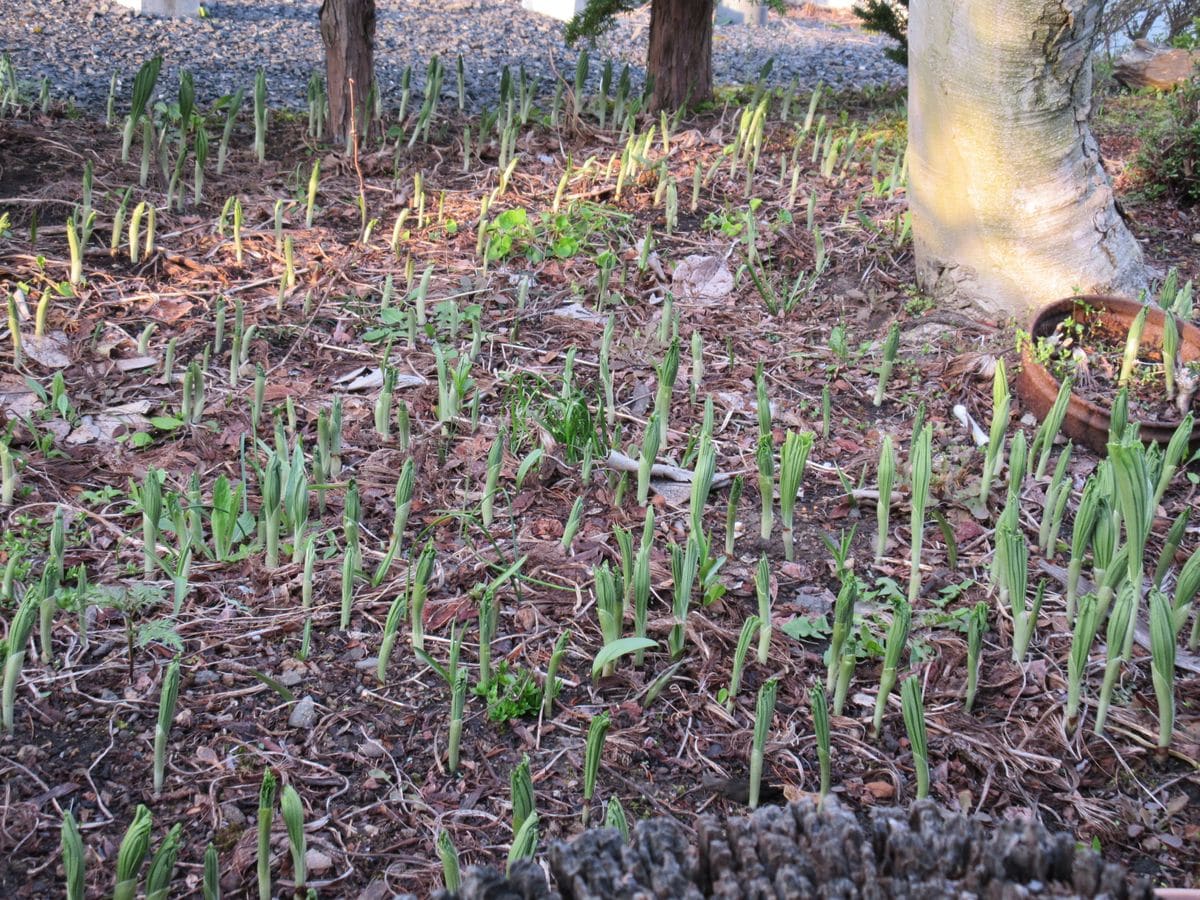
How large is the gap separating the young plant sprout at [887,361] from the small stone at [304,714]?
2.11m

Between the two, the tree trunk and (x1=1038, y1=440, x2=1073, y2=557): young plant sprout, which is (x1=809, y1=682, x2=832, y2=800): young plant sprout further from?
the tree trunk

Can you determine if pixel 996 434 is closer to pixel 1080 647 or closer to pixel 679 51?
pixel 1080 647

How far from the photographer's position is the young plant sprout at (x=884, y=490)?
2.77 metres

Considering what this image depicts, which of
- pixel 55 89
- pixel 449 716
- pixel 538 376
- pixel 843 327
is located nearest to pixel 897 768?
pixel 449 716

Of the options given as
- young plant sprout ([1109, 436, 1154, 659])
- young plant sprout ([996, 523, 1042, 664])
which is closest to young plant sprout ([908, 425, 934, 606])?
young plant sprout ([996, 523, 1042, 664])

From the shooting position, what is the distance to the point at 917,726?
210 cm

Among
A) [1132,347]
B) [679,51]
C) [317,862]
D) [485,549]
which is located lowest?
[317,862]

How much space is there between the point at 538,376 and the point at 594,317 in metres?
0.55

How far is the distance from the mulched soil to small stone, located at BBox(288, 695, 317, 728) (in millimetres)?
20

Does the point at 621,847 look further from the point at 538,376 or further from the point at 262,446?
the point at 538,376

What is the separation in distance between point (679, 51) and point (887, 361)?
3320 mm

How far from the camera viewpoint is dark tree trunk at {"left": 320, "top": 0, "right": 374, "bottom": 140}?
5309 mm

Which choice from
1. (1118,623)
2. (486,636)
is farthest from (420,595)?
(1118,623)

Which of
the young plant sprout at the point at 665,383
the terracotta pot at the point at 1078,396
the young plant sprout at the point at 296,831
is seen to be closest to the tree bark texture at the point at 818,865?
the young plant sprout at the point at 296,831
